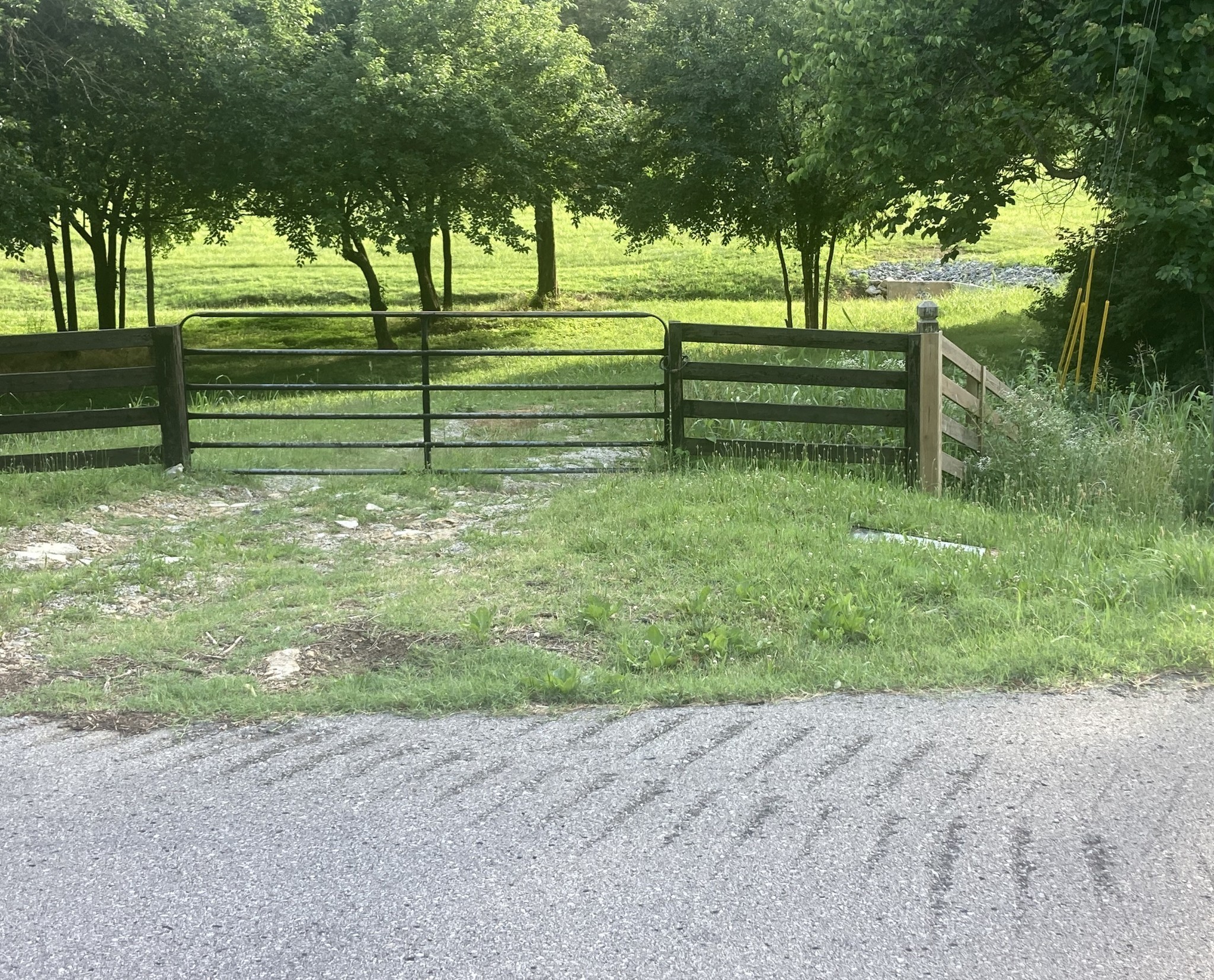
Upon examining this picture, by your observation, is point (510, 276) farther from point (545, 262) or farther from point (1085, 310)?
point (1085, 310)

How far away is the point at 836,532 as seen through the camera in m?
6.90

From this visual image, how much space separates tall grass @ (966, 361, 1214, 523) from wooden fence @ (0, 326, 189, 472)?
21.0 feet

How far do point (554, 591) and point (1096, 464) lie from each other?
442 centimetres

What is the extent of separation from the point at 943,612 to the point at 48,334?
6931 mm

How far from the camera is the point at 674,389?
29.8 feet

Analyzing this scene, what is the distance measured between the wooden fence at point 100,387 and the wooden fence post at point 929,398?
5795 mm

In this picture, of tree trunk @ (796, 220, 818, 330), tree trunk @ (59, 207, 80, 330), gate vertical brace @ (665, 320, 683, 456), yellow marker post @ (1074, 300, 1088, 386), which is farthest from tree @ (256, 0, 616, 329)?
gate vertical brace @ (665, 320, 683, 456)

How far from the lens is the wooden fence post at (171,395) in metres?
8.89

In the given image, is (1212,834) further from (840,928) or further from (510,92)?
(510,92)

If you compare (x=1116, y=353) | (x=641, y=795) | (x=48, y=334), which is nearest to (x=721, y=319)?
Result: (x=1116, y=353)

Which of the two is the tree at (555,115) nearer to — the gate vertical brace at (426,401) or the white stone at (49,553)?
the gate vertical brace at (426,401)

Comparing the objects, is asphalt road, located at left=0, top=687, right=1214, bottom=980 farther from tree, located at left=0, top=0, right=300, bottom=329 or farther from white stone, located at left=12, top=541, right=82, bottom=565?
tree, located at left=0, top=0, right=300, bottom=329

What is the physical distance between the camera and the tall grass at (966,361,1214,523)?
7719 millimetres

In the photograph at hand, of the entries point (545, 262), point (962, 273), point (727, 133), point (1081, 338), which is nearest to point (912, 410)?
point (1081, 338)
